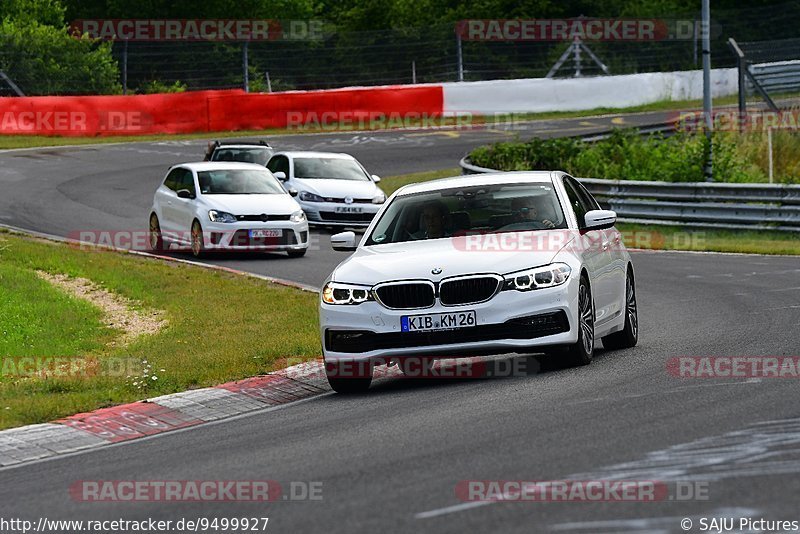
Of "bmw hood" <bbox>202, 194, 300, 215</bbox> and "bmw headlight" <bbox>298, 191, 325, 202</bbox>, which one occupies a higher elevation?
"bmw hood" <bbox>202, 194, 300, 215</bbox>

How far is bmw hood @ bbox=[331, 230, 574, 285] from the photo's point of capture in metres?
11.1

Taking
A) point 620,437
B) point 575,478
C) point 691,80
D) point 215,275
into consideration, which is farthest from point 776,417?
point 691,80

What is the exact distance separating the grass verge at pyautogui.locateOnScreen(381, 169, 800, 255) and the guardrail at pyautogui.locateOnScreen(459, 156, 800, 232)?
0.47 ft

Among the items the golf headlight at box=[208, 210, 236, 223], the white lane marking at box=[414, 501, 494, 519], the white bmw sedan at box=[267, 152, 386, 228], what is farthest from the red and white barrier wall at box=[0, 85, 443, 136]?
the white lane marking at box=[414, 501, 494, 519]

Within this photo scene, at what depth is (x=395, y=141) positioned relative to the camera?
45438 mm

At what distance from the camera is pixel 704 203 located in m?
26.7

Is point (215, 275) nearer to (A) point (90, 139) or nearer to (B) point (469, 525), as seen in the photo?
(B) point (469, 525)

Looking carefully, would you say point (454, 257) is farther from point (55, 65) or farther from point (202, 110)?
point (55, 65)

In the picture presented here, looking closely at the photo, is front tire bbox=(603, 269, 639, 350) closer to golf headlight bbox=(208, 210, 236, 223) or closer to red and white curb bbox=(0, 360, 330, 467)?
red and white curb bbox=(0, 360, 330, 467)

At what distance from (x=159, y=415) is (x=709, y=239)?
17.1 m

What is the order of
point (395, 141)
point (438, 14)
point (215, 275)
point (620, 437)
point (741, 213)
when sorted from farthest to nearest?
point (438, 14) < point (395, 141) < point (741, 213) < point (215, 275) < point (620, 437)

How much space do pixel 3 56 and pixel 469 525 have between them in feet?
140

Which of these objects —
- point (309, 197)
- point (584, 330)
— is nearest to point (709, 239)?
point (309, 197)

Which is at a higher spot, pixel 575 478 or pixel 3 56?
pixel 3 56
